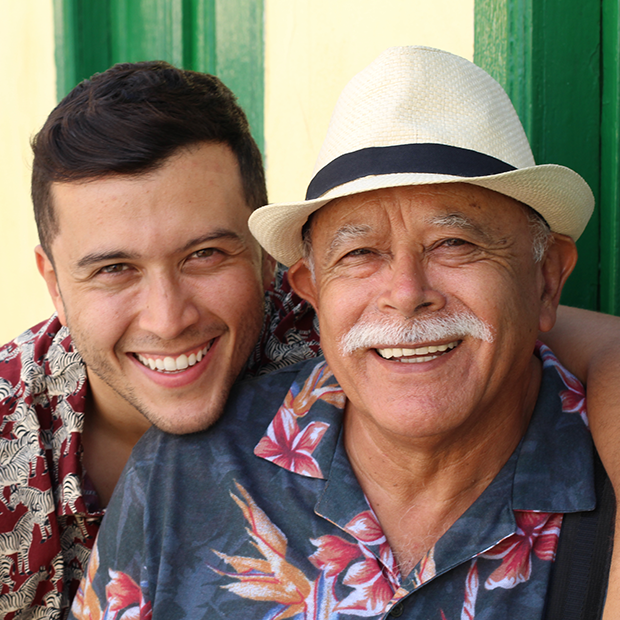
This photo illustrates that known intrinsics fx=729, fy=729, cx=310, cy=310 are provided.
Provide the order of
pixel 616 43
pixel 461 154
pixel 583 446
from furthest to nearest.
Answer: pixel 616 43 → pixel 583 446 → pixel 461 154

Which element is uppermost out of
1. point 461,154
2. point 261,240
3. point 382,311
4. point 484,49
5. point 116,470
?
point 484,49

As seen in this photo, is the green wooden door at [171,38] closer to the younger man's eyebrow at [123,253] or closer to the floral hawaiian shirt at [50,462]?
the floral hawaiian shirt at [50,462]

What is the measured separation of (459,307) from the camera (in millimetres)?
1676

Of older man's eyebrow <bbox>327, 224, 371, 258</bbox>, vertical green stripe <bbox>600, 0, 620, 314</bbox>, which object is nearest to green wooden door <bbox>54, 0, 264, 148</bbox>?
vertical green stripe <bbox>600, 0, 620, 314</bbox>

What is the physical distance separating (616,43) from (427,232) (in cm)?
102

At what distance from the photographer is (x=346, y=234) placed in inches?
68.8

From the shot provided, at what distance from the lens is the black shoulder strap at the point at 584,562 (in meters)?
1.52

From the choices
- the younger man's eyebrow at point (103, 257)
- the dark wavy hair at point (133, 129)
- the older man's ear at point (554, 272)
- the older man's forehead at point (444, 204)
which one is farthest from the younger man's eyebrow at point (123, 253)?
the older man's ear at point (554, 272)

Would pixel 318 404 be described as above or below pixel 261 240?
below

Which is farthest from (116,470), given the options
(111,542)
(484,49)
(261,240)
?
(484,49)

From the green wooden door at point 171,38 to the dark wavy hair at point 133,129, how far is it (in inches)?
41.5

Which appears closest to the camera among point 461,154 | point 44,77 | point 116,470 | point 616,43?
point 461,154

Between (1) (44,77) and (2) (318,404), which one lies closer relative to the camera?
(2) (318,404)

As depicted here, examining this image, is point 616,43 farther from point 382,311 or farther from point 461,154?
point 382,311
